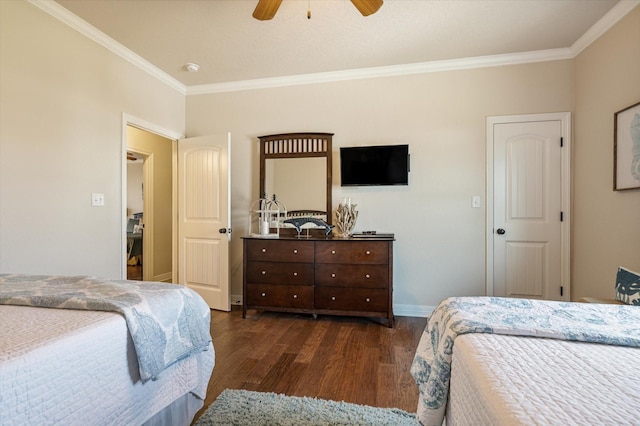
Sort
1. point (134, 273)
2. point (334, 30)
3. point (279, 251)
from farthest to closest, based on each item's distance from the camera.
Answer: point (134, 273) < point (279, 251) < point (334, 30)

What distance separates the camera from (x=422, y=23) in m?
2.45

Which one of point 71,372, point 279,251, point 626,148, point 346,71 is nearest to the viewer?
point 71,372

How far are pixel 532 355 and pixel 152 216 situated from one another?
189 inches

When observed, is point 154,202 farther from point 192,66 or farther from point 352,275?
point 352,275

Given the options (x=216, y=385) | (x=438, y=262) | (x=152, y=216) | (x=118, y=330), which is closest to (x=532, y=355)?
(x=118, y=330)

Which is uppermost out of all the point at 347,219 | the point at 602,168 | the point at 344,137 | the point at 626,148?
the point at 344,137

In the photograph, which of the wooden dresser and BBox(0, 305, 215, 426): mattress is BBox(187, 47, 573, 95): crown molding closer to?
the wooden dresser

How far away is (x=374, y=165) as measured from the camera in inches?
126

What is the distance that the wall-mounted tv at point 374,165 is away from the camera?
3143 mm

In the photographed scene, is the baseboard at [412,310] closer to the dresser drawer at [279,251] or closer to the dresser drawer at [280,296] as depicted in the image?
the dresser drawer at [280,296]

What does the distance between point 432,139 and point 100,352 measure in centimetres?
317

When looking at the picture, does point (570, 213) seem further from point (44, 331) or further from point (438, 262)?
point (44, 331)

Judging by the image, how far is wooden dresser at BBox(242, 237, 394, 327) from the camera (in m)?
2.88

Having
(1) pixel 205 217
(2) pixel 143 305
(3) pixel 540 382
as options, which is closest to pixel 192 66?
(1) pixel 205 217
